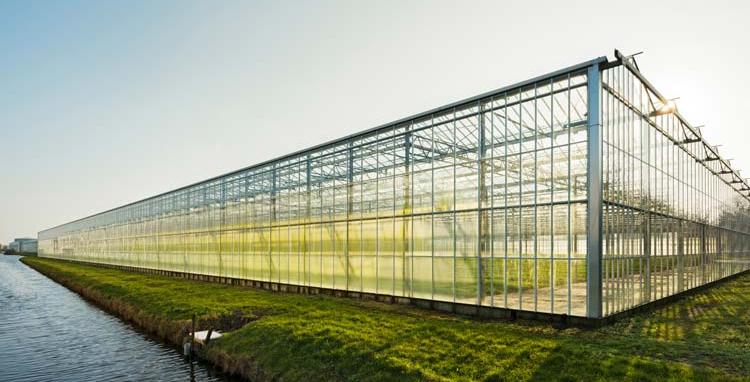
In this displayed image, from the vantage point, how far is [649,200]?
77.7 ft

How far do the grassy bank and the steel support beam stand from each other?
1.34 meters

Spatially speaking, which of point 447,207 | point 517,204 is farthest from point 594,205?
point 447,207

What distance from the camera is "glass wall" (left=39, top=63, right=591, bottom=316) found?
63.7 ft

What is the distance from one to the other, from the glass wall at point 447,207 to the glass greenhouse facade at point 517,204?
0.22 feet

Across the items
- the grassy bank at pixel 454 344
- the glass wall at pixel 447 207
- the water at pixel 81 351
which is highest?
the glass wall at pixel 447 207

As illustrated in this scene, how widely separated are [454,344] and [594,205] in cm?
783

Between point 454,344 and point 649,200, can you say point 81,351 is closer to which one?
point 454,344

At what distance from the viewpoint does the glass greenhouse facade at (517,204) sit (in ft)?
62.7

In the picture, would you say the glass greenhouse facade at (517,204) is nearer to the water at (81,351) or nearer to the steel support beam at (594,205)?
the steel support beam at (594,205)

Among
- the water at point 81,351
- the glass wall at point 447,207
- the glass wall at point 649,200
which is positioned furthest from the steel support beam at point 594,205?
the water at point 81,351

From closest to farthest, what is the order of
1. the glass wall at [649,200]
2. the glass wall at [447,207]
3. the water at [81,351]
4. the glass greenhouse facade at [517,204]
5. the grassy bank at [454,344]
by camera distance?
the grassy bank at [454,344] < the water at [81,351] < the glass greenhouse facade at [517,204] < the glass wall at [447,207] < the glass wall at [649,200]

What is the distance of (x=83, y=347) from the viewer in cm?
2195

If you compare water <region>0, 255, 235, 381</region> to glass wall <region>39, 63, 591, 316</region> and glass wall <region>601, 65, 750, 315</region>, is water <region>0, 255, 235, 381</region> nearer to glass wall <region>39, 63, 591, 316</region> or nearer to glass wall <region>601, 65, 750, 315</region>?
glass wall <region>39, 63, 591, 316</region>

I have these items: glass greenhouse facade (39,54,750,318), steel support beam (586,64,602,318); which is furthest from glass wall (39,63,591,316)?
steel support beam (586,64,602,318)
